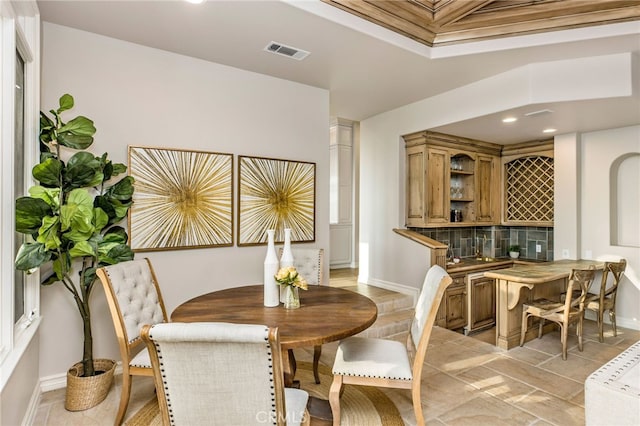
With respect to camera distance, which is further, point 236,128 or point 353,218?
point 353,218

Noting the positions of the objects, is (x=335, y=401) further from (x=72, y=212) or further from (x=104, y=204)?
(x=104, y=204)

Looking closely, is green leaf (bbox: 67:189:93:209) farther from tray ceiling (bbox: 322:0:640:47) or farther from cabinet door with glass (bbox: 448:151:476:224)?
cabinet door with glass (bbox: 448:151:476:224)

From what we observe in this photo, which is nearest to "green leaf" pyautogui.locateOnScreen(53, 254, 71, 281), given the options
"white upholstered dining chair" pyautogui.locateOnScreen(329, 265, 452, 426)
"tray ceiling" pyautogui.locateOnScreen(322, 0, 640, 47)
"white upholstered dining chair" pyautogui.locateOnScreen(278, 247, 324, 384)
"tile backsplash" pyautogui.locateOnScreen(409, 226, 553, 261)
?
"white upholstered dining chair" pyautogui.locateOnScreen(278, 247, 324, 384)

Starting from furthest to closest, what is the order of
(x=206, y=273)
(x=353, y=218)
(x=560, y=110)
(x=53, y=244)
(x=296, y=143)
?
1. (x=353, y=218)
2. (x=296, y=143)
3. (x=560, y=110)
4. (x=206, y=273)
5. (x=53, y=244)

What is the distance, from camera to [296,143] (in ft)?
12.5

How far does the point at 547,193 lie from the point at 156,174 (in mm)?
5048

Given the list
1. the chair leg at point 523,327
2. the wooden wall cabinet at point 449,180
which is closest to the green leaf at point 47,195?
the wooden wall cabinet at point 449,180

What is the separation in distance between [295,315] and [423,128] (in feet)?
10.5

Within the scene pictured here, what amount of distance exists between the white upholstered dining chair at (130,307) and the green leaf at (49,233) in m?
0.29

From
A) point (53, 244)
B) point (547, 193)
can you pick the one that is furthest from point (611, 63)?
point (53, 244)

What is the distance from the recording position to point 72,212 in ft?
6.90

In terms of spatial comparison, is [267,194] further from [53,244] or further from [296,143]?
[53,244]

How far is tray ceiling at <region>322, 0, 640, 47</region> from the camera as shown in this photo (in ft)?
8.60

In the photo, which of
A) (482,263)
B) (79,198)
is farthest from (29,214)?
(482,263)
